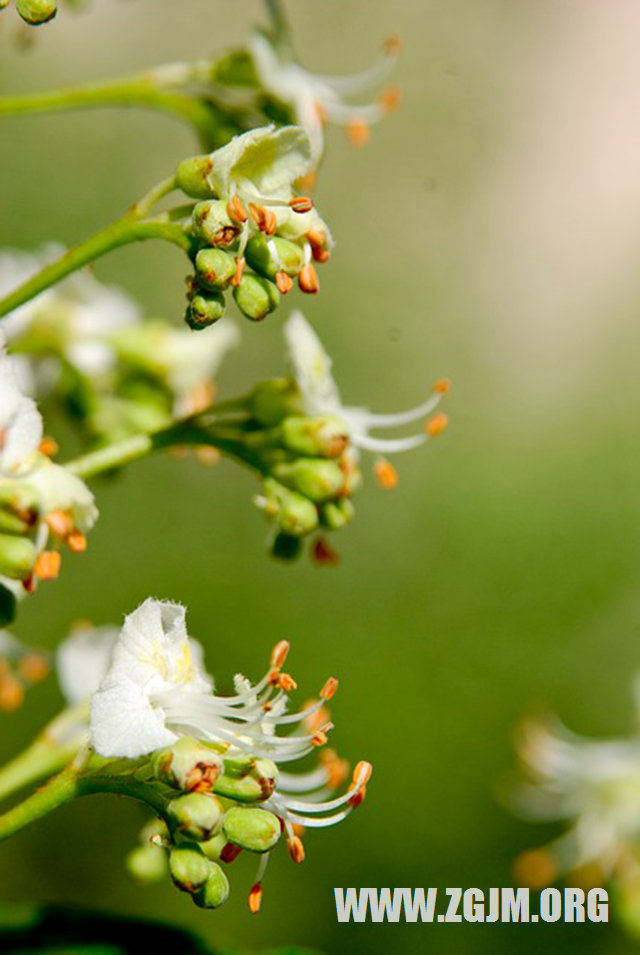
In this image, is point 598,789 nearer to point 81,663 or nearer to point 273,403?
point 81,663

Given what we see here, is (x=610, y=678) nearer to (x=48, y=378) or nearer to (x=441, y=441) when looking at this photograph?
(x=441, y=441)

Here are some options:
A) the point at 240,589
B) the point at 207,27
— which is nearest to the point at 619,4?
the point at 207,27

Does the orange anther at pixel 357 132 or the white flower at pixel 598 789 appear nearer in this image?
the orange anther at pixel 357 132

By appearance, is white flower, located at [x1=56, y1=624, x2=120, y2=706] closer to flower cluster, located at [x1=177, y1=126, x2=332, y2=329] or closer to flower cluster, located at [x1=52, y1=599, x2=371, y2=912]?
flower cluster, located at [x1=52, y1=599, x2=371, y2=912]

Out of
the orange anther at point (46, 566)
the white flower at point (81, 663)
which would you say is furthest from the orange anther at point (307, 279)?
the white flower at point (81, 663)

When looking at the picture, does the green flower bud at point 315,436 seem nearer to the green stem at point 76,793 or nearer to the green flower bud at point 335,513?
the green flower bud at point 335,513

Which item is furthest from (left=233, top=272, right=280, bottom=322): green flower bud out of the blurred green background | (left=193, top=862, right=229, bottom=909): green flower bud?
the blurred green background

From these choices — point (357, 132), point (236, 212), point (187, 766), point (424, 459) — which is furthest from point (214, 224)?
point (424, 459)
